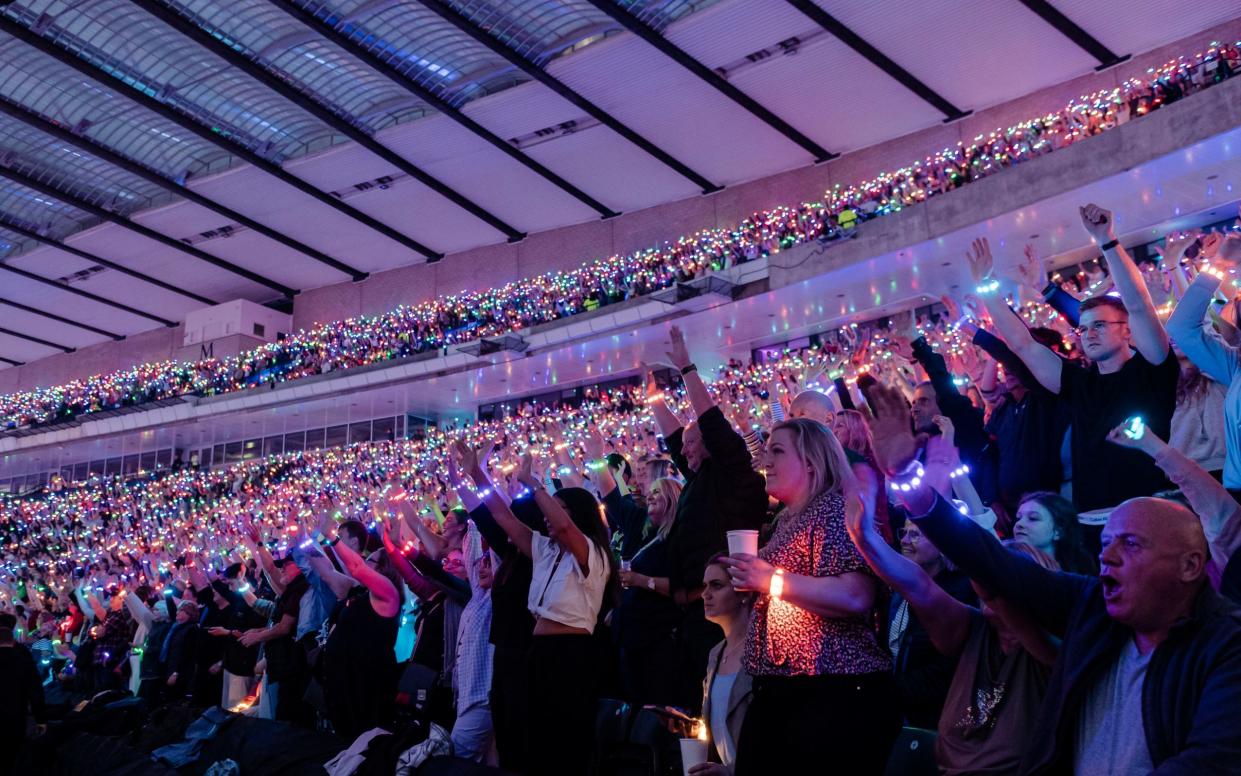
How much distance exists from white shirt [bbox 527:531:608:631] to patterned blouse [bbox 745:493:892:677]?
4.10 feet

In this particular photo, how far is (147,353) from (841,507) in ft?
94.9

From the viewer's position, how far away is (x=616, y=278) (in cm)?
1711

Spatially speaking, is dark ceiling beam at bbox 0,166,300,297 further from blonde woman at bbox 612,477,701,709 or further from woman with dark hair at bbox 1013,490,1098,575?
woman with dark hair at bbox 1013,490,1098,575

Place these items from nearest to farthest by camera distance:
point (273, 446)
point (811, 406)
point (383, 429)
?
point (811, 406) < point (383, 429) < point (273, 446)

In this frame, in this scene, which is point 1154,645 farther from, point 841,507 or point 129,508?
point 129,508

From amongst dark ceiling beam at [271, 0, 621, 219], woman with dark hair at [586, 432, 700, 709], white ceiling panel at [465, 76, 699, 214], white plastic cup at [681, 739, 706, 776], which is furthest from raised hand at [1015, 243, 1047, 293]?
white ceiling panel at [465, 76, 699, 214]

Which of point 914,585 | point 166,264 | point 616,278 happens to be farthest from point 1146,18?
point 166,264

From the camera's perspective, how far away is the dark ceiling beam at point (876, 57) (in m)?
14.6

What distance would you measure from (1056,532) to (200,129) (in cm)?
1856

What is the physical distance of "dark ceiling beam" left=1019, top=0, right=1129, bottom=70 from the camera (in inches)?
549

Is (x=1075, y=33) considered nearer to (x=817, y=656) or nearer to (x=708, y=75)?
(x=708, y=75)

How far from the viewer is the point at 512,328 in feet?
58.6

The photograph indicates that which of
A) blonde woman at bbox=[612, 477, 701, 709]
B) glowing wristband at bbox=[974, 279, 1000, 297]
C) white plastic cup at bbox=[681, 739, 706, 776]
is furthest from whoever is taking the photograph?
glowing wristband at bbox=[974, 279, 1000, 297]

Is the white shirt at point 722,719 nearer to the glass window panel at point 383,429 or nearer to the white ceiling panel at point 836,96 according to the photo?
the white ceiling panel at point 836,96
